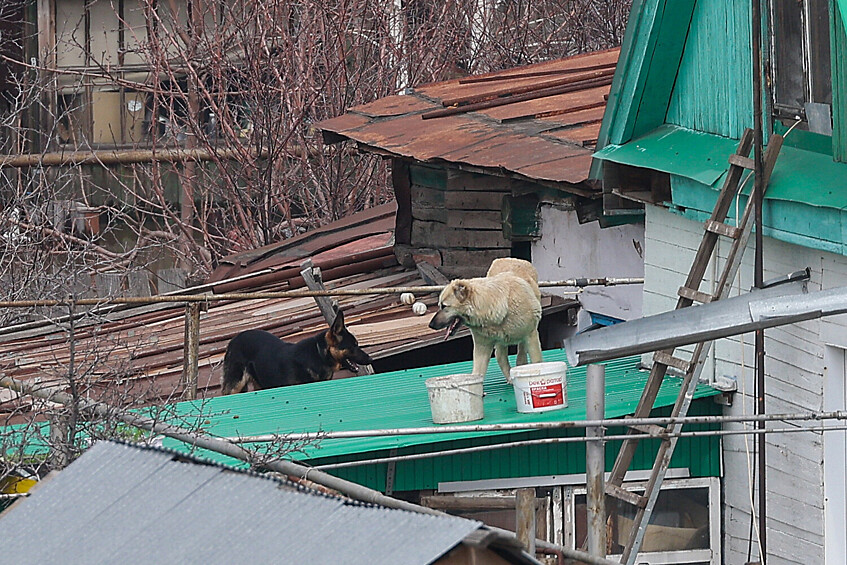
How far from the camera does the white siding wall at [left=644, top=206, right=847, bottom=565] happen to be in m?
6.96

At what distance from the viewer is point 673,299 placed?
848cm

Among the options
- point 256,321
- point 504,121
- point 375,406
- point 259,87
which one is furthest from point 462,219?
point 259,87

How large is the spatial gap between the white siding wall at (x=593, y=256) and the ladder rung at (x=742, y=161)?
9.21 feet

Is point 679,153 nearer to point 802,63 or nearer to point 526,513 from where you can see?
point 802,63

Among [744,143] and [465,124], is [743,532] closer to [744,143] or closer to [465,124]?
[744,143]

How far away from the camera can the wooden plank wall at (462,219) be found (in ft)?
39.8

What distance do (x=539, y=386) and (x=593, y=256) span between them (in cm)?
346

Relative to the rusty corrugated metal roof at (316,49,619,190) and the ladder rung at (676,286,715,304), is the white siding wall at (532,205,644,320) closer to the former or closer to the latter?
the rusty corrugated metal roof at (316,49,619,190)

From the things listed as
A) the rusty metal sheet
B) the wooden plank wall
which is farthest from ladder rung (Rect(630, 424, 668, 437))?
the rusty metal sheet

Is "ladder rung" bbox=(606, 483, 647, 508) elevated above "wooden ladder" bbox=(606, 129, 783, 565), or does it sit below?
below

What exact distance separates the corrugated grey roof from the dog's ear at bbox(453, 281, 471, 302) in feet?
14.4

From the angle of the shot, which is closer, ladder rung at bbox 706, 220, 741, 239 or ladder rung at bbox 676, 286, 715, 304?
ladder rung at bbox 706, 220, 741, 239

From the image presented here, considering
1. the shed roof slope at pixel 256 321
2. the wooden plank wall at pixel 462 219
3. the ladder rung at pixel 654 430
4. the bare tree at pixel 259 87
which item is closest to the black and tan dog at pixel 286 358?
the shed roof slope at pixel 256 321

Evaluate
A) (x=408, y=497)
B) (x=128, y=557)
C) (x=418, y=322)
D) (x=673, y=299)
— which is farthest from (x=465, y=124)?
(x=128, y=557)
